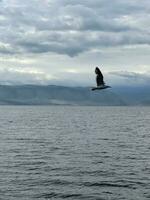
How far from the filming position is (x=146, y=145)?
86.0 meters

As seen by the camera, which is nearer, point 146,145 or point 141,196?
point 141,196

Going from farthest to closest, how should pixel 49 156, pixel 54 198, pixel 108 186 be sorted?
1. pixel 49 156
2. pixel 108 186
3. pixel 54 198

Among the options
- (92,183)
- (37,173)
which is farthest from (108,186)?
(37,173)

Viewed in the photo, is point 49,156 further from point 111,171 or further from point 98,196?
point 98,196

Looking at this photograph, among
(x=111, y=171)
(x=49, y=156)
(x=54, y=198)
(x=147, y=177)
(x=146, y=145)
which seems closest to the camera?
(x=54, y=198)

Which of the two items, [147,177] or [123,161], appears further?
[123,161]

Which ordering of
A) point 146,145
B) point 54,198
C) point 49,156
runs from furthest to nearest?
1. point 146,145
2. point 49,156
3. point 54,198

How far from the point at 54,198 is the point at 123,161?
75.6 feet

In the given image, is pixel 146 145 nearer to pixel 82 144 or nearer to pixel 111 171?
pixel 82 144

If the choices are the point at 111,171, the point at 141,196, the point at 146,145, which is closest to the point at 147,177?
the point at 111,171

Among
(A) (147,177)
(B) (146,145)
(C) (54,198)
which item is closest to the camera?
(C) (54,198)

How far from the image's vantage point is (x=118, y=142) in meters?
91.0

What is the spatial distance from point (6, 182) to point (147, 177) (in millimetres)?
15220

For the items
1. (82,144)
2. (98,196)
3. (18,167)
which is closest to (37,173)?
(18,167)
